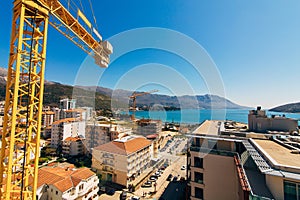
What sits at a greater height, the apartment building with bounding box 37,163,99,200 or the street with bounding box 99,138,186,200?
the apartment building with bounding box 37,163,99,200

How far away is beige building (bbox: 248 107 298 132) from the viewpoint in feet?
12.8

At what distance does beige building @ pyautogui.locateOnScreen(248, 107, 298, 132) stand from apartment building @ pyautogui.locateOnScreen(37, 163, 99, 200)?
5.42 meters

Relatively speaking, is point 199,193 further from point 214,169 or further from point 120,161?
point 120,161

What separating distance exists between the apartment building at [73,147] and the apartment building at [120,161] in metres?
3.64

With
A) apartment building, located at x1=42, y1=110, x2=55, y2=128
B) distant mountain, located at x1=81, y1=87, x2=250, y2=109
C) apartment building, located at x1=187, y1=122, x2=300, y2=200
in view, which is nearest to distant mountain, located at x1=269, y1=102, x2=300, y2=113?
distant mountain, located at x1=81, y1=87, x2=250, y2=109

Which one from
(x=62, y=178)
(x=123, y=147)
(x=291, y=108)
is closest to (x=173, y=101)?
(x=123, y=147)

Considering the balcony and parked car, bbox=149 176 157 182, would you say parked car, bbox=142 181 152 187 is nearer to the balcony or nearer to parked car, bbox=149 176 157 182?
parked car, bbox=149 176 157 182

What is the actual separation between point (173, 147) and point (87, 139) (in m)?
6.30

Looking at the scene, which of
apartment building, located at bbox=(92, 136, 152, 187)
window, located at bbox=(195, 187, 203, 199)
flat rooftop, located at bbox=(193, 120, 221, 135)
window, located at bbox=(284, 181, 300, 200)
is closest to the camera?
window, located at bbox=(284, 181, 300, 200)

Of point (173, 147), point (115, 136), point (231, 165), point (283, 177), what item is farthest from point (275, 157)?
point (173, 147)

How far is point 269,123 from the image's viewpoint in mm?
4105

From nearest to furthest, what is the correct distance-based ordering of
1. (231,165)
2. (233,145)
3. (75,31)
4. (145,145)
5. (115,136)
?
(231,165), (233,145), (75,31), (145,145), (115,136)

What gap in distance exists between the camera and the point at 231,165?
279cm

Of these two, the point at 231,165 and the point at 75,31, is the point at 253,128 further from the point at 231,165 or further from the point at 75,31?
the point at 75,31
